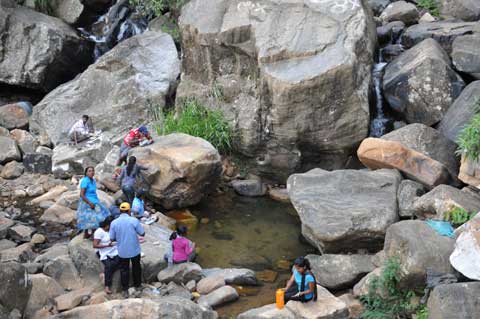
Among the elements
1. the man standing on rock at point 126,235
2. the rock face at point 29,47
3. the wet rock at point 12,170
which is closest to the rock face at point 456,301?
the man standing on rock at point 126,235

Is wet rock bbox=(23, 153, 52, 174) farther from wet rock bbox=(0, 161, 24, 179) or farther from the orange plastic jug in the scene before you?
the orange plastic jug

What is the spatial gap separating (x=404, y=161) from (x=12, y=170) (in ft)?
29.7

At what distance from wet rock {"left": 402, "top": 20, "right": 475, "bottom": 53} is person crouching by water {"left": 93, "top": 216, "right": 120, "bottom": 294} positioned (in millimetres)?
9614

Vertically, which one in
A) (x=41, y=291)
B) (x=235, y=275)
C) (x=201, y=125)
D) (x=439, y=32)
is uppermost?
(x=439, y=32)

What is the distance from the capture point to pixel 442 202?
11.0 m

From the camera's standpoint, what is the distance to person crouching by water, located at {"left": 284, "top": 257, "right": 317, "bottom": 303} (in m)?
9.10

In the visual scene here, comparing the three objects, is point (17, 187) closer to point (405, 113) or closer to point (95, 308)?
point (95, 308)

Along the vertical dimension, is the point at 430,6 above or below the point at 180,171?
above

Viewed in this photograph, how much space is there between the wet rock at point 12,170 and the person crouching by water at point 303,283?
8.71 metres

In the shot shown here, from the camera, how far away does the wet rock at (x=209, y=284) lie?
1061cm

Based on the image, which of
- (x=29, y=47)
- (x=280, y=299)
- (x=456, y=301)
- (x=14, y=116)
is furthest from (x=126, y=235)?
(x=29, y=47)

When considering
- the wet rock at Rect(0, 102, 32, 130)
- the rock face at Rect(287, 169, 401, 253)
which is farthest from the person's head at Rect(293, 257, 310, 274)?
the wet rock at Rect(0, 102, 32, 130)

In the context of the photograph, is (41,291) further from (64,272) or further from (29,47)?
(29,47)

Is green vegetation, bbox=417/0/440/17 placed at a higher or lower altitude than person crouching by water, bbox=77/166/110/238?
higher
